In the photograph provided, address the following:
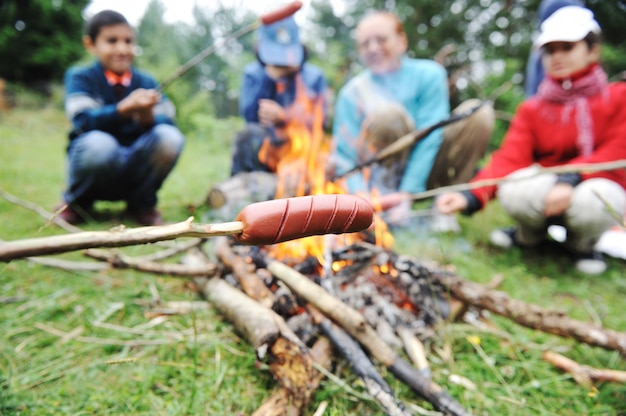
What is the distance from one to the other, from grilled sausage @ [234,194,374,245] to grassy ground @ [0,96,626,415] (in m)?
0.74

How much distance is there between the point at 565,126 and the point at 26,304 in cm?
355

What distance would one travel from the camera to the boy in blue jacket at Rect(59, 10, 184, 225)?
286cm

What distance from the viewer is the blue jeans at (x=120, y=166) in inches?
112

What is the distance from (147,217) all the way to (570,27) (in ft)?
11.2

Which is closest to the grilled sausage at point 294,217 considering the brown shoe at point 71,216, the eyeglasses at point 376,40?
the brown shoe at point 71,216

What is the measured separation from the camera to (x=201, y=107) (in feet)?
39.2

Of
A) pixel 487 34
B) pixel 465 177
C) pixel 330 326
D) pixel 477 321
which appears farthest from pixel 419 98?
pixel 487 34

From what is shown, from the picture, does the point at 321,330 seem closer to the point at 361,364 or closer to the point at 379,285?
the point at 361,364

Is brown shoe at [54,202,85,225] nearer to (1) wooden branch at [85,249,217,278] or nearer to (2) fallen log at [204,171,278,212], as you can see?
(2) fallen log at [204,171,278,212]

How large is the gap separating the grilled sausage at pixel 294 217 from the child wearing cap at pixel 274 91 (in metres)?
2.69

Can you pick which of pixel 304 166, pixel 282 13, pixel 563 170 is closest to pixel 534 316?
pixel 563 170

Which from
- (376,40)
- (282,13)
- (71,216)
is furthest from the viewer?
(376,40)

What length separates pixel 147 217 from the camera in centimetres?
312

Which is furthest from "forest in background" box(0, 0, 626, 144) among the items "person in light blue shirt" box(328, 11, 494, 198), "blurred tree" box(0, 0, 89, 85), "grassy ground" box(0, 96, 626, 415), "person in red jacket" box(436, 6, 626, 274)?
"grassy ground" box(0, 96, 626, 415)
